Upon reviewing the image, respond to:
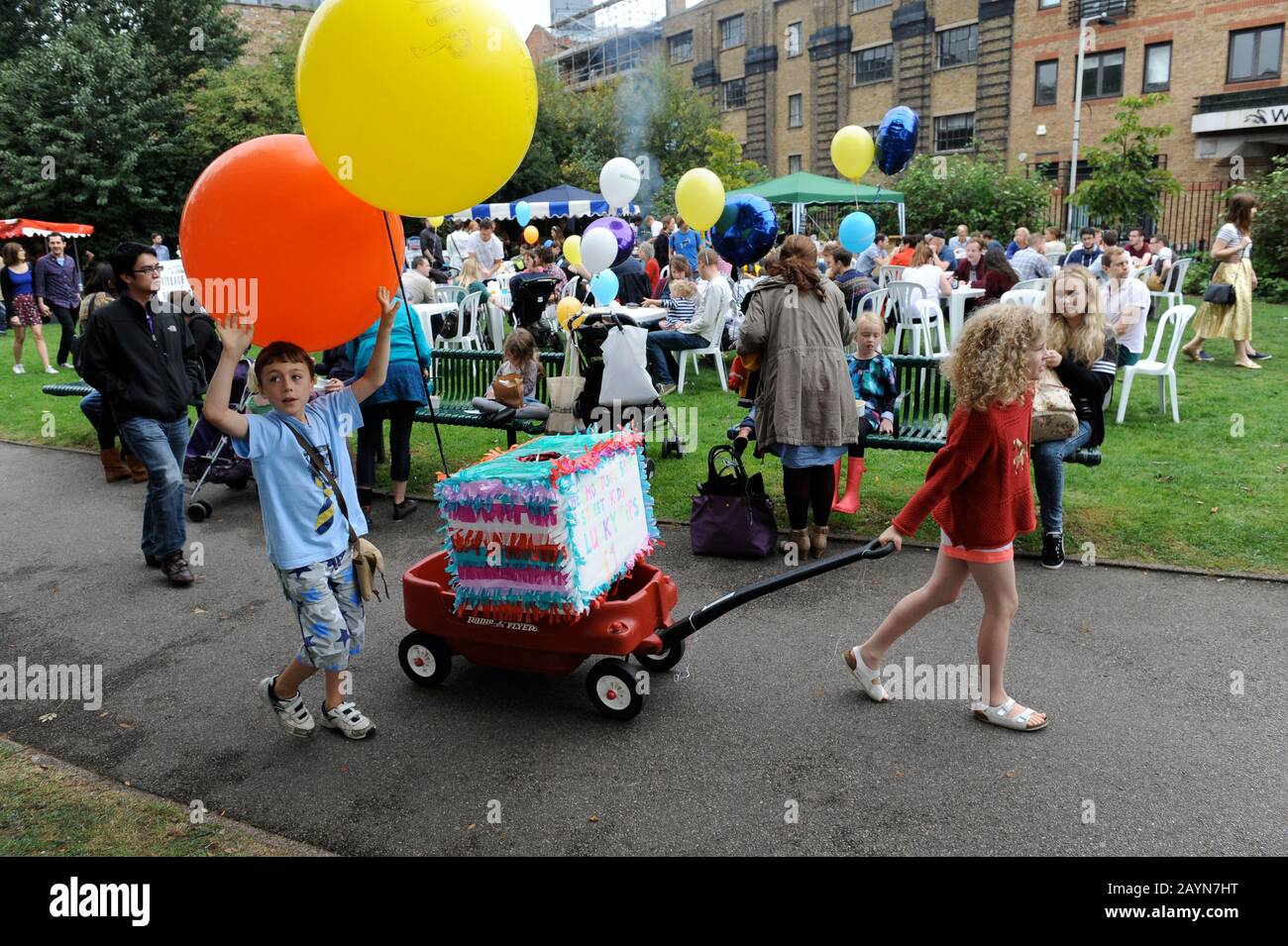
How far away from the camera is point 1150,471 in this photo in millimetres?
6961

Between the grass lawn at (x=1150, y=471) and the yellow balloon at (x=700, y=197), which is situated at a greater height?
the yellow balloon at (x=700, y=197)

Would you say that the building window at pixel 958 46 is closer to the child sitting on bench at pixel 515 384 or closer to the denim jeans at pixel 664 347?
the denim jeans at pixel 664 347

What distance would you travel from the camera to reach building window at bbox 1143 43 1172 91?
29.3 meters

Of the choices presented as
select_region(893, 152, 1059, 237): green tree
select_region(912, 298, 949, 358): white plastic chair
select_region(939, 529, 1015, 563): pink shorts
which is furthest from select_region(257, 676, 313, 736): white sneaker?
select_region(893, 152, 1059, 237): green tree

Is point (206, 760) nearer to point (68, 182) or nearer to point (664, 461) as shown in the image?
point (664, 461)

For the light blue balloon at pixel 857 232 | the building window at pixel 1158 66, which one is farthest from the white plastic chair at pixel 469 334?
the building window at pixel 1158 66

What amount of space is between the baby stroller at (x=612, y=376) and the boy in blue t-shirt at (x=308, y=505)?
3.43 m

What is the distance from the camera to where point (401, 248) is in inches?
144

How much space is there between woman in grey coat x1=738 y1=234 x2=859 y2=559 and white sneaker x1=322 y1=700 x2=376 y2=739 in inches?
112

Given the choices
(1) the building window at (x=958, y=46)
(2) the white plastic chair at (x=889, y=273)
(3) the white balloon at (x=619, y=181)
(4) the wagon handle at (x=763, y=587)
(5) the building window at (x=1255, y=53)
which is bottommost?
(4) the wagon handle at (x=763, y=587)

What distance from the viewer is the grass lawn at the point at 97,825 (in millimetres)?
3148

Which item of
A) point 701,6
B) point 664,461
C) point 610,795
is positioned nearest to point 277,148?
point 610,795

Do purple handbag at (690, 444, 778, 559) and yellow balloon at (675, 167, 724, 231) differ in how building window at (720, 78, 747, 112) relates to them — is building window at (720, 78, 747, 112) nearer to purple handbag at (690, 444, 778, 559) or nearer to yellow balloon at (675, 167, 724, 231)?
yellow balloon at (675, 167, 724, 231)

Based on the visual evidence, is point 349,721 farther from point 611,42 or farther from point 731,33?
point 611,42
